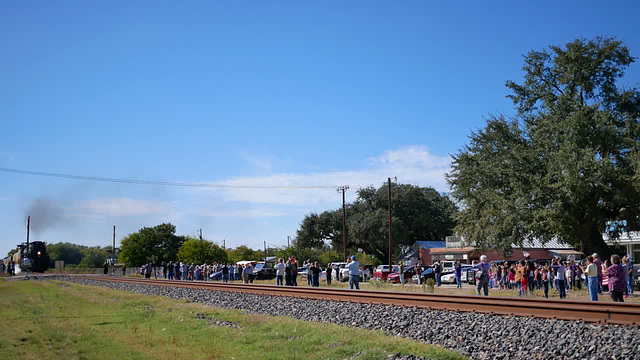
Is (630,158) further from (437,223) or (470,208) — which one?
(437,223)

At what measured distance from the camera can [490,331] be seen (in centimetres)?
1209

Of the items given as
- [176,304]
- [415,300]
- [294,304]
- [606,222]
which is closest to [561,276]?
[415,300]

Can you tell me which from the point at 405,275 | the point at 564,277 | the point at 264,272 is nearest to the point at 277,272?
the point at 405,275

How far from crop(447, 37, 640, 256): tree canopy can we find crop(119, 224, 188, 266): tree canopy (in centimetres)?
6442

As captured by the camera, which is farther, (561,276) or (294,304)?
(561,276)

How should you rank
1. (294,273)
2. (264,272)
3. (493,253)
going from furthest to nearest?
(493,253) < (264,272) < (294,273)

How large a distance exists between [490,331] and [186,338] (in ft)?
23.8

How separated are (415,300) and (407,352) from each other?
24.6ft

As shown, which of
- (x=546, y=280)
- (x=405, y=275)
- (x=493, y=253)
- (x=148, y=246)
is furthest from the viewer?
(x=148, y=246)

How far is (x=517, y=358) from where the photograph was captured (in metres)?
10.3

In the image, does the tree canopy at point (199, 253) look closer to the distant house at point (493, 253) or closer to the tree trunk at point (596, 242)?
the distant house at point (493, 253)

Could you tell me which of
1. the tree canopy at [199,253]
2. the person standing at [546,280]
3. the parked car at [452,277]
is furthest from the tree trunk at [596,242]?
the tree canopy at [199,253]

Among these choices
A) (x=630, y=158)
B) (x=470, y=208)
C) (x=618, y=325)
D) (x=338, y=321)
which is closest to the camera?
(x=618, y=325)

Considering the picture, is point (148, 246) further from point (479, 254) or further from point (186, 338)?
point (186, 338)
